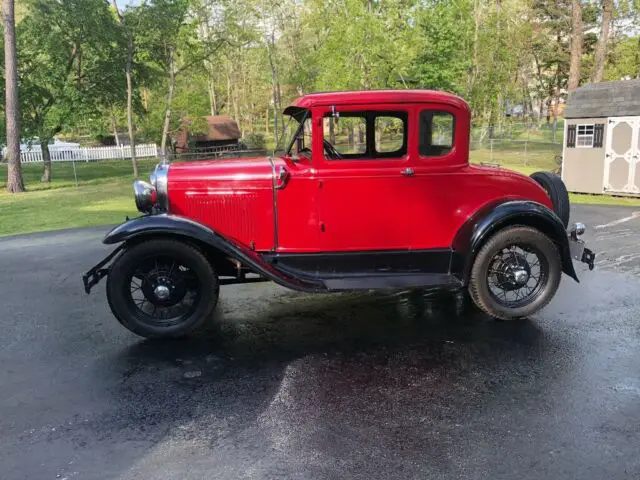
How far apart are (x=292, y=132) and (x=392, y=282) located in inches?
71.5

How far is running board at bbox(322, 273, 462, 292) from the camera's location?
4863 millimetres

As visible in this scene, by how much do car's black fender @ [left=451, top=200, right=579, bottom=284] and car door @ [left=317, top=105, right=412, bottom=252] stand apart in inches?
20.7

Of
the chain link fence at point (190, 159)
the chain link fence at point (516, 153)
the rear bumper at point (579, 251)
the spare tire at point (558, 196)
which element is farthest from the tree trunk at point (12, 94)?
the rear bumper at point (579, 251)

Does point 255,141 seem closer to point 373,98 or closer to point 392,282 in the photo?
point 373,98

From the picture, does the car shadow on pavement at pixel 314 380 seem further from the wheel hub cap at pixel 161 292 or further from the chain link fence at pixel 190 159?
the chain link fence at pixel 190 159

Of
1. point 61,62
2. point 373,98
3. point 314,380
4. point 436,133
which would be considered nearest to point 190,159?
point 61,62

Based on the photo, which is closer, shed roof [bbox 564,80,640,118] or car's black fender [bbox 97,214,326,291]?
car's black fender [bbox 97,214,326,291]

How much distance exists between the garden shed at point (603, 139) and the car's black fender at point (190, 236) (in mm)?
11855

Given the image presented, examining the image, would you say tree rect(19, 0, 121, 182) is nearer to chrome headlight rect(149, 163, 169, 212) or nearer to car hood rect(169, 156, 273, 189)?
chrome headlight rect(149, 163, 169, 212)

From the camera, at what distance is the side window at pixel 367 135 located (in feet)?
16.2

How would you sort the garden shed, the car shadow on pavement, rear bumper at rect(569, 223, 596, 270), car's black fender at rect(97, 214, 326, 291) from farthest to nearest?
the garden shed < rear bumper at rect(569, 223, 596, 270) < car's black fender at rect(97, 214, 326, 291) < the car shadow on pavement

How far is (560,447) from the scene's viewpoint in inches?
118

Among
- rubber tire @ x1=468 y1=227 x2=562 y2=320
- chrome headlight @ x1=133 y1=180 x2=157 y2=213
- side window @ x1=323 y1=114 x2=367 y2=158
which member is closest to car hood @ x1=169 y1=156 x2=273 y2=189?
chrome headlight @ x1=133 y1=180 x2=157 y2=213

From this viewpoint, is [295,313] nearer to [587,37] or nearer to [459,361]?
[459,361]
